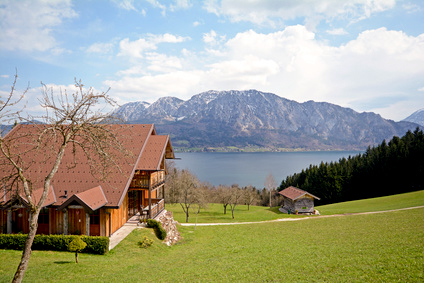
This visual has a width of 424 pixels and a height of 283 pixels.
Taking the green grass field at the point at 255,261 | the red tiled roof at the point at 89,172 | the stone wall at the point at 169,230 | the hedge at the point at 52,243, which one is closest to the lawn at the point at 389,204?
the green grass field at the point at 255,261

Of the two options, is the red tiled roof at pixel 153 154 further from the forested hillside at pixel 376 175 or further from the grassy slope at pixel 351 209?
the forested hillside at pixel 376 175

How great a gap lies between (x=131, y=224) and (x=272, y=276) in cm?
1252

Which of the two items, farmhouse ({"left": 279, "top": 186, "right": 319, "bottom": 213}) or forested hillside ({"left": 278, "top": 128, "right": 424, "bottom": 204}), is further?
forested hillside ({"left": 278, "top": 128, "right": 424, "bottom": 204})

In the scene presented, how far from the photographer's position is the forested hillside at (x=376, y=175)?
163 ft

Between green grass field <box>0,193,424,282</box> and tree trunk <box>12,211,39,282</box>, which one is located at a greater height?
tree trunk <box>12,211,39,282</box>

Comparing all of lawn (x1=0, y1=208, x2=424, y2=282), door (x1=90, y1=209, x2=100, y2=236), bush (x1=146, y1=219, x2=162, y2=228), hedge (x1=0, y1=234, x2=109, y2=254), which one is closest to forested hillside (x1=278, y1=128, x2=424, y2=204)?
lawn (x1=0, y1=208, x2=424, y2=282)

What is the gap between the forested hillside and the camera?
1954 inches

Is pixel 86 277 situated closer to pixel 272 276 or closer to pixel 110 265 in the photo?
pixel 110 265

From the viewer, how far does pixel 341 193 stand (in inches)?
2279

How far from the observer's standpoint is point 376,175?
55.1 m

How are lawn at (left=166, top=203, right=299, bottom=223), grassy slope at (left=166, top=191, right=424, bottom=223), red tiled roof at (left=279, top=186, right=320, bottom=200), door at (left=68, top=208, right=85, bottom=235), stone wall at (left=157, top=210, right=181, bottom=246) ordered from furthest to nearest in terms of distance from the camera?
red tiled roof at (left=279, top=186, right=320, bottom=200)
lawn at (left=166, top=203, right=299, bottom=223)
grassy slope at (left=166, top=191, right=424, bottom=223)
stone wall at (left=157, top=210, right=181, bottom=246)
door at (left=68, top=208, right=85, bottom=235)

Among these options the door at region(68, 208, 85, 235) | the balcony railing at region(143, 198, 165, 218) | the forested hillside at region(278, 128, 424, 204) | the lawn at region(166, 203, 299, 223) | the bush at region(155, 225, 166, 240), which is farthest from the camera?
the forested hillside at region(278, 128, 424, 204)

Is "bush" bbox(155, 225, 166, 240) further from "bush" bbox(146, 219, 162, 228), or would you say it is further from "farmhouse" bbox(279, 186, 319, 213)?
"farmhouse" bbox(279, 186, 319, 213)

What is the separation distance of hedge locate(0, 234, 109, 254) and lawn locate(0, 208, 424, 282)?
1.65 feet
